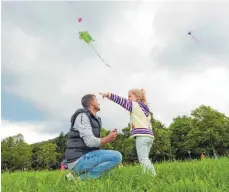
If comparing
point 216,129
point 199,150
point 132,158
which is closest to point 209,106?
point 216,129

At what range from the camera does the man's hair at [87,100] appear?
263 inches

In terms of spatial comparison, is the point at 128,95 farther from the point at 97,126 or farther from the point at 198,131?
the point at 198,131

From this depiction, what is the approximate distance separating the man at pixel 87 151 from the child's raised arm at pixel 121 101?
92 centimetres

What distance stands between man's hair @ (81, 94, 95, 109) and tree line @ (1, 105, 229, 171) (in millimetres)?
40889

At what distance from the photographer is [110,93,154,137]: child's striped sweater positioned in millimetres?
7340

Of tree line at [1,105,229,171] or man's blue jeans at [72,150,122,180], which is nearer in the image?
man's blue jeans at [72,150,122,180]

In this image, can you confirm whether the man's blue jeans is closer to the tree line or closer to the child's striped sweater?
the child's striped sweater

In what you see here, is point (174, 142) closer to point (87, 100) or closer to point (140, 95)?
point (140, 95)

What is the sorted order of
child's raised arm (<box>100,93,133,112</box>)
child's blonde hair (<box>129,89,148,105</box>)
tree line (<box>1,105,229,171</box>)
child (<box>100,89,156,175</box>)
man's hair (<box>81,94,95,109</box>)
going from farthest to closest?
tree line (<box>1,105,229,171</box>)
child's blonde hair (<box>129,89,148,105</box>)
child's raised arm (<box>100,93,133,112</box>)
child (<box>100,89,156,175</box>)
man's hair (<box>81,94,95,109</box>)

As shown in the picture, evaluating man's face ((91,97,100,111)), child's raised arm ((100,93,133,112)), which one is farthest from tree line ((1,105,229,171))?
man's face ((91,97,100,111))

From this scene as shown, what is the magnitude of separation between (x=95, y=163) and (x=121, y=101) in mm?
1710

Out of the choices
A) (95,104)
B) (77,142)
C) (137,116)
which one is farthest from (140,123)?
(77,142)

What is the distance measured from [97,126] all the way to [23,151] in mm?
62872

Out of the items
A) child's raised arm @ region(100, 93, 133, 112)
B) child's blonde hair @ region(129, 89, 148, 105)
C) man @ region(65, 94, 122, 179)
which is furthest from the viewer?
child's blonde hair @ region(129, 89, 148, 105)
